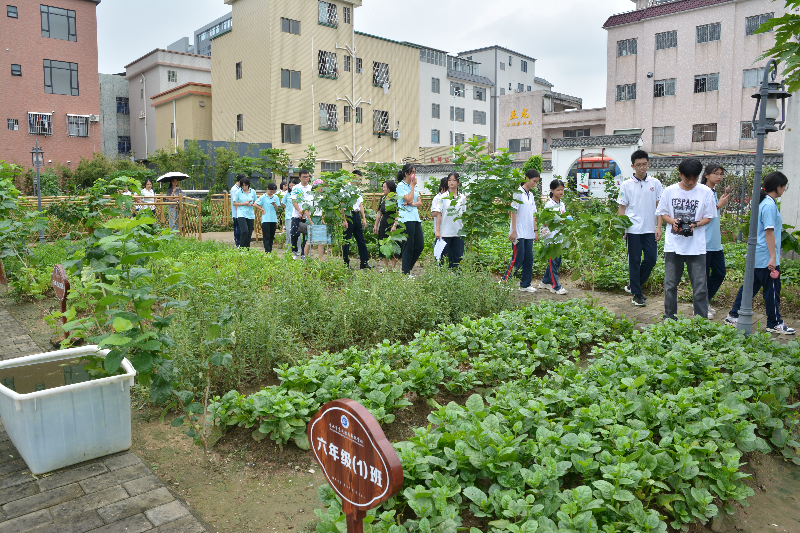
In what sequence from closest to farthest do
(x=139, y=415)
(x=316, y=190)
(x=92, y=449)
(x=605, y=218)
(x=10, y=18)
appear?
(x=92, y=449)
(x=139, y=415)
(x=605, y=218)
(x=316, y=190)
(x=10, y=18)

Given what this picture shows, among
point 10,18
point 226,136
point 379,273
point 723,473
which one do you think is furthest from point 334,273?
point 10,18

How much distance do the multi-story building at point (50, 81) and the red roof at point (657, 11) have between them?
29.1 m

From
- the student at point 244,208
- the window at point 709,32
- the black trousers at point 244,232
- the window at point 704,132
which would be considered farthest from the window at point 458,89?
the black trousers at point 244,232

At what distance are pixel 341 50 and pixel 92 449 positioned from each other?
32379 millimetres

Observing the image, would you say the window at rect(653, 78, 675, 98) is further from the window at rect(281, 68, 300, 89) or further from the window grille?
the window grille

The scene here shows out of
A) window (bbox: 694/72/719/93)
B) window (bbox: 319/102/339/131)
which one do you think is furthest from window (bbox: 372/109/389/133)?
window (bbox: 694/72/719/93)

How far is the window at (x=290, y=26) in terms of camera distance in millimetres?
29828

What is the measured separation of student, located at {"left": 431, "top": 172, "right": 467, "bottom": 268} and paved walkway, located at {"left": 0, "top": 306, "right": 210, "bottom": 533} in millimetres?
5585

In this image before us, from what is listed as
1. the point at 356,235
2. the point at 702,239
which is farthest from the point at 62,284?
the point at 702,239

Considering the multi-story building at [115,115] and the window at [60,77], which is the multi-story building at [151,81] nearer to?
the multi-story building at [115,115]

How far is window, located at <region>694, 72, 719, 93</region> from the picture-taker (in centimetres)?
3025

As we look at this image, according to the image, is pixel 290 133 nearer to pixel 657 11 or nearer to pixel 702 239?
pixel 657 11

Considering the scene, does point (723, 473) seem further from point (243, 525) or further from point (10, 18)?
point (10, 18)

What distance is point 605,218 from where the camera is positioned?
6.70 m
